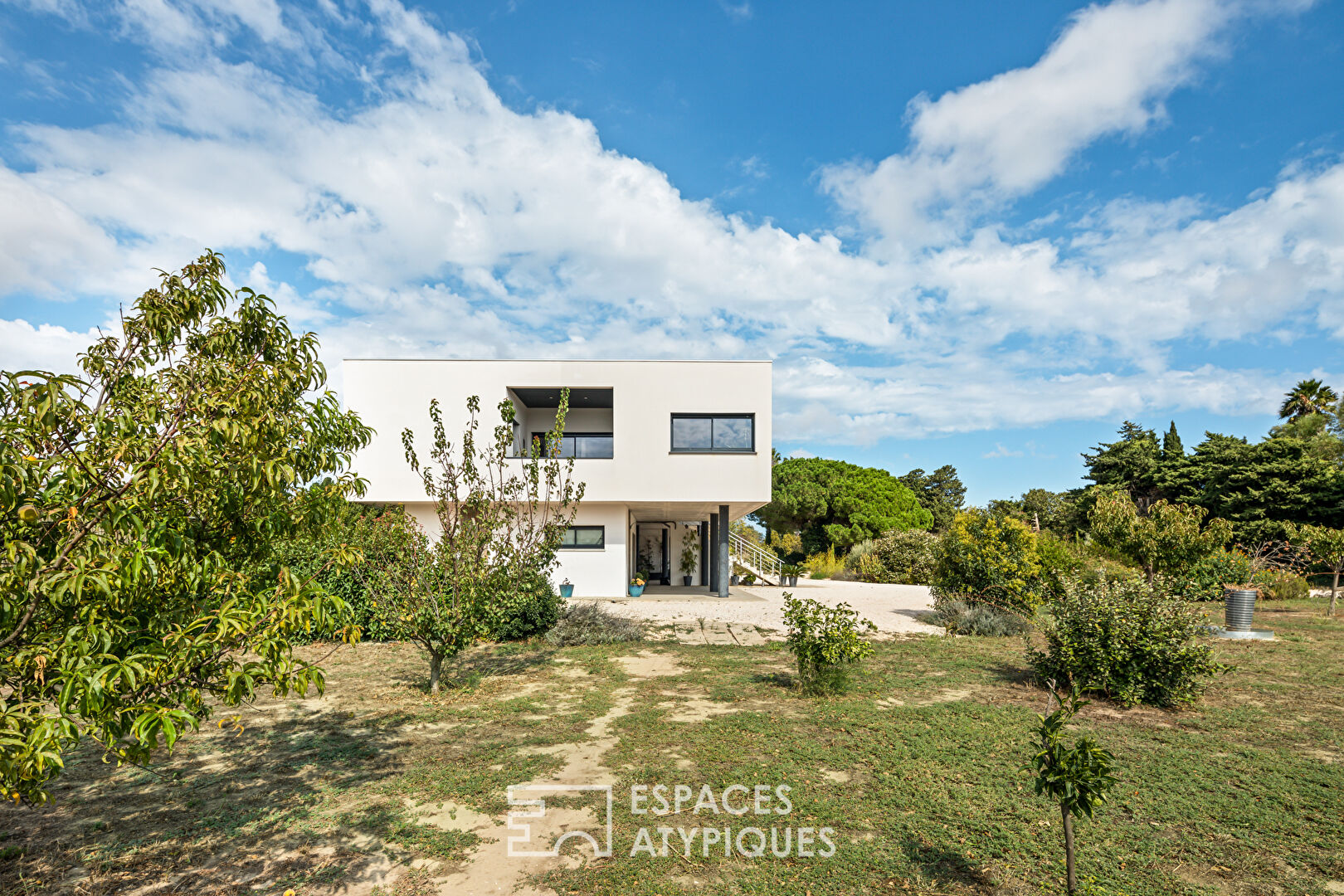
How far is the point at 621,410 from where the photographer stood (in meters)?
18.2

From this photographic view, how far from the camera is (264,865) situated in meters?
3.96

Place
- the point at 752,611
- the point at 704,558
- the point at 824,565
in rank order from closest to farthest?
the point at 752,611 → the point at 704,558 → the point at 824,565

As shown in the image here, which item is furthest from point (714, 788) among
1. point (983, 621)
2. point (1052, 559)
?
point (1052, 559)

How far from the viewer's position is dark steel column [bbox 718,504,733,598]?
64.4 feet

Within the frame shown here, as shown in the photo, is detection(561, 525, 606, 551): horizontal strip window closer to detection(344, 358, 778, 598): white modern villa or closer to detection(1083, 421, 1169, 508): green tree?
detection(344, 358, 778, 598): white modern villa

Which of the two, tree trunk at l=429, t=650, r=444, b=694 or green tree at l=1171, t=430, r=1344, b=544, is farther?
green tree at l=1171, t=430, r=1344, b=544

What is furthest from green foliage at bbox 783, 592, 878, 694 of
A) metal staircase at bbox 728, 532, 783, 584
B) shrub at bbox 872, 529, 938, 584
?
shrub at bbox 872, 529, 938, 584

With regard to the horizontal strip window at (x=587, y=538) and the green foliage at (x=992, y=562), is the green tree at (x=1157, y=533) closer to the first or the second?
the green foliage at (x=992, y=562)

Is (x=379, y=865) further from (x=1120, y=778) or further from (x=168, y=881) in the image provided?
(x=1120, y=778)

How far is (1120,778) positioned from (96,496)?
7.21m

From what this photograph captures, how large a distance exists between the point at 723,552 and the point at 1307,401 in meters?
40.2

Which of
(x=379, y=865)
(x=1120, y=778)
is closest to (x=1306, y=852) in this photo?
(x=1120, y=778)

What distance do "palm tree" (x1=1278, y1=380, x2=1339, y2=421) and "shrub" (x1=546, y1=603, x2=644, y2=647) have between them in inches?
1714

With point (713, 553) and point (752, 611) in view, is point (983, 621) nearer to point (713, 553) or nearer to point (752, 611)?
point (752, 611)
